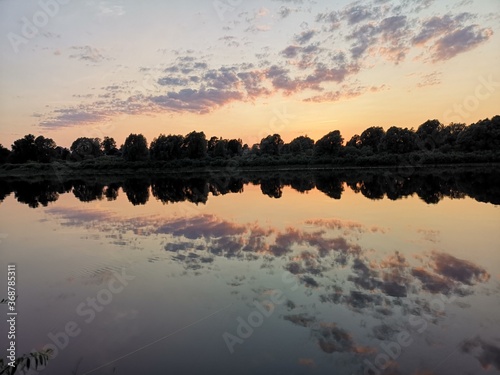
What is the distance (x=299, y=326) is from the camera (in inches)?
264

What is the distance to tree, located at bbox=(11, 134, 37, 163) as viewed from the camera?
108312mm

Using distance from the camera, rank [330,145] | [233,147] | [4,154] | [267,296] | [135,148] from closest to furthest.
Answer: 1. [267,296]
2. [330,145]
3. [135,148]
4. [4,154]
5. [233,147]

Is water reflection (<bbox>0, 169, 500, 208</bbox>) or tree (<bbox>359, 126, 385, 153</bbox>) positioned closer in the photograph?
water reflection (<bbox>0, 169, 500, 208</bbox>)

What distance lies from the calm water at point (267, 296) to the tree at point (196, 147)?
79.4 meters

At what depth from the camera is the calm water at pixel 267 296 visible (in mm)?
5766

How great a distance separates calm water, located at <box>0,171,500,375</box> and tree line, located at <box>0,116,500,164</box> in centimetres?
6701

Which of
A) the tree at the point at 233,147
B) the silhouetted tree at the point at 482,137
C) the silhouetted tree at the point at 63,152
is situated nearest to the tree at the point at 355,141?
the silhouetted tree at the point at 482,137

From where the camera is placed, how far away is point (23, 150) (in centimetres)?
10831

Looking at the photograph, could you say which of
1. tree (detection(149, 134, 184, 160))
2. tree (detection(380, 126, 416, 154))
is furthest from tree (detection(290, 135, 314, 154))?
tree (detection(149, 134, 184, 160))

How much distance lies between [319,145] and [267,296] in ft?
272

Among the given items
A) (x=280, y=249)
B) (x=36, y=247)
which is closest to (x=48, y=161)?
(x=36, y=247)

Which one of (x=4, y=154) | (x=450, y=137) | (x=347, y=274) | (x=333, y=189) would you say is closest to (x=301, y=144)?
(x=450, y=137)

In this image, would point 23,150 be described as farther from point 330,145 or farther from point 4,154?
point 330,145

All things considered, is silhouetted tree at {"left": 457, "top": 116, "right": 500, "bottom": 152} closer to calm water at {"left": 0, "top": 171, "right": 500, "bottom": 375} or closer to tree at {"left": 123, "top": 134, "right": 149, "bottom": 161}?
calm water at {"left": 0, "top": 171, "right": 500, "bottom": 375}
